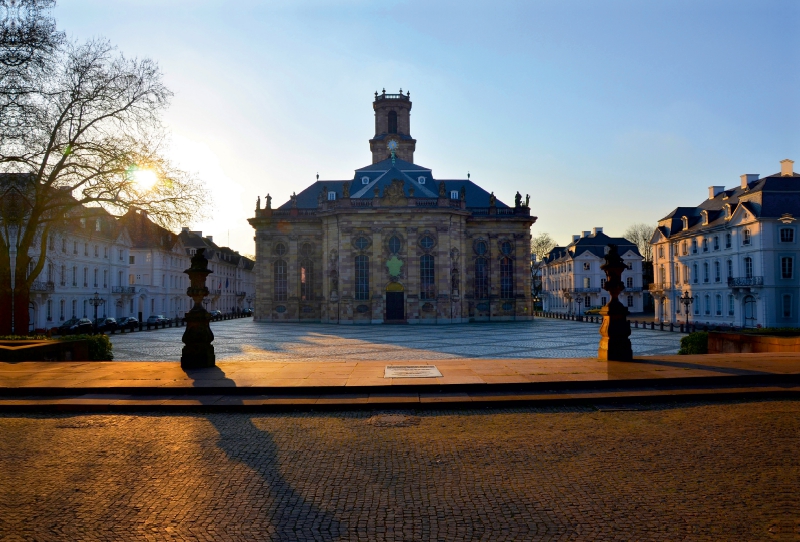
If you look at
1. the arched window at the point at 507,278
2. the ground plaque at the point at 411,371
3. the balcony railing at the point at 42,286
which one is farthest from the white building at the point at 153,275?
the ground plaque at the point at 411,371

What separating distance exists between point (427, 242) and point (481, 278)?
8.28 meters

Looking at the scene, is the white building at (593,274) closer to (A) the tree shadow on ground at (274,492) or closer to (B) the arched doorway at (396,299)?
(B) the arched doorway at (396,299)

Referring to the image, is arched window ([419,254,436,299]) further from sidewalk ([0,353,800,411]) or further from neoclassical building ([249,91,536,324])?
sidewalk ([0,353,800,411])

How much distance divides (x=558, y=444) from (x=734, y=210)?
171ft

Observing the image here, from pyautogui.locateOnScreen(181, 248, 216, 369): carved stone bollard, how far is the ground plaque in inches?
189

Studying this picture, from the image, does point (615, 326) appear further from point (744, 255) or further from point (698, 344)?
point (744, 255)

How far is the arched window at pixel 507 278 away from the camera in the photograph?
61.2 m

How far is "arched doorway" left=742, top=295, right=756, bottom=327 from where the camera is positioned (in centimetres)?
4872

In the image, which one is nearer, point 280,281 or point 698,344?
point 698,344

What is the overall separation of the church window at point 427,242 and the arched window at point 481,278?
6.99 metres

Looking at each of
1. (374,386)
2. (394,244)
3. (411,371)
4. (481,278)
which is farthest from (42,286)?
(374,386)

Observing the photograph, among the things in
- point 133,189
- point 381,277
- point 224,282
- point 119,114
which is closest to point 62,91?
point 119,114

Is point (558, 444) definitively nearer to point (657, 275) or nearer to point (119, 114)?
point (119, 114)

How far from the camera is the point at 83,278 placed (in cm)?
5600
